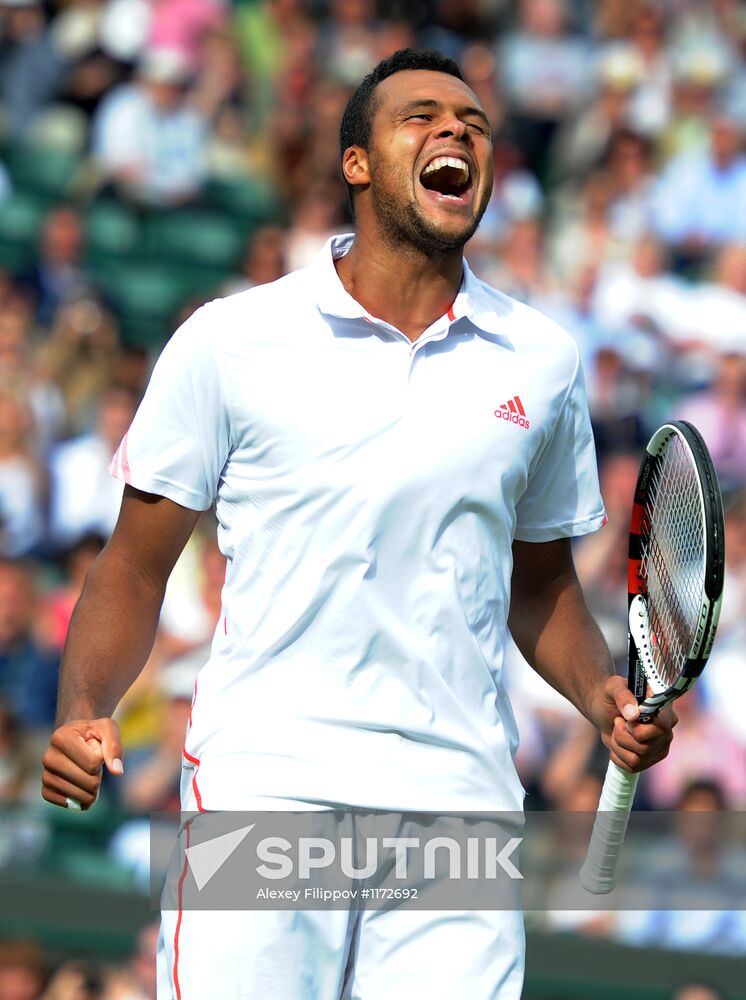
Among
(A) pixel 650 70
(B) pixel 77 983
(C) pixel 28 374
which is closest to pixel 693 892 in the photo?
(B) pixel 77 983

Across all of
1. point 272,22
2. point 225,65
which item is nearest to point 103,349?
point 225,65

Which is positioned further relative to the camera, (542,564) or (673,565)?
(542,564)

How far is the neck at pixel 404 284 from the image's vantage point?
2990 mm

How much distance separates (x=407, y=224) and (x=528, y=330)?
280mm

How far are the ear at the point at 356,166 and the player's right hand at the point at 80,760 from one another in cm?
110

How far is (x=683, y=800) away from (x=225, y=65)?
5.55m

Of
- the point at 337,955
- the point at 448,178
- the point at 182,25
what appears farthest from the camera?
the point at 182,25

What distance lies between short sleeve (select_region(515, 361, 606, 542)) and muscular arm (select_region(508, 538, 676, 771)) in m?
0.05

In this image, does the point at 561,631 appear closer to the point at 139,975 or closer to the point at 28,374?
the point at 139,975

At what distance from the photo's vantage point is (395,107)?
3088 mm

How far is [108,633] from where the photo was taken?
2.91 metres

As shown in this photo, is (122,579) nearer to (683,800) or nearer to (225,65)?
(683,800)

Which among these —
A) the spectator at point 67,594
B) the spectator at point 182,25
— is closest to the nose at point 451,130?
the spectator at point 67,594

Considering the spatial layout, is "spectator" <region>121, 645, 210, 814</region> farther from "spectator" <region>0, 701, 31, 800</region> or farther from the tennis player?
the tennis player
